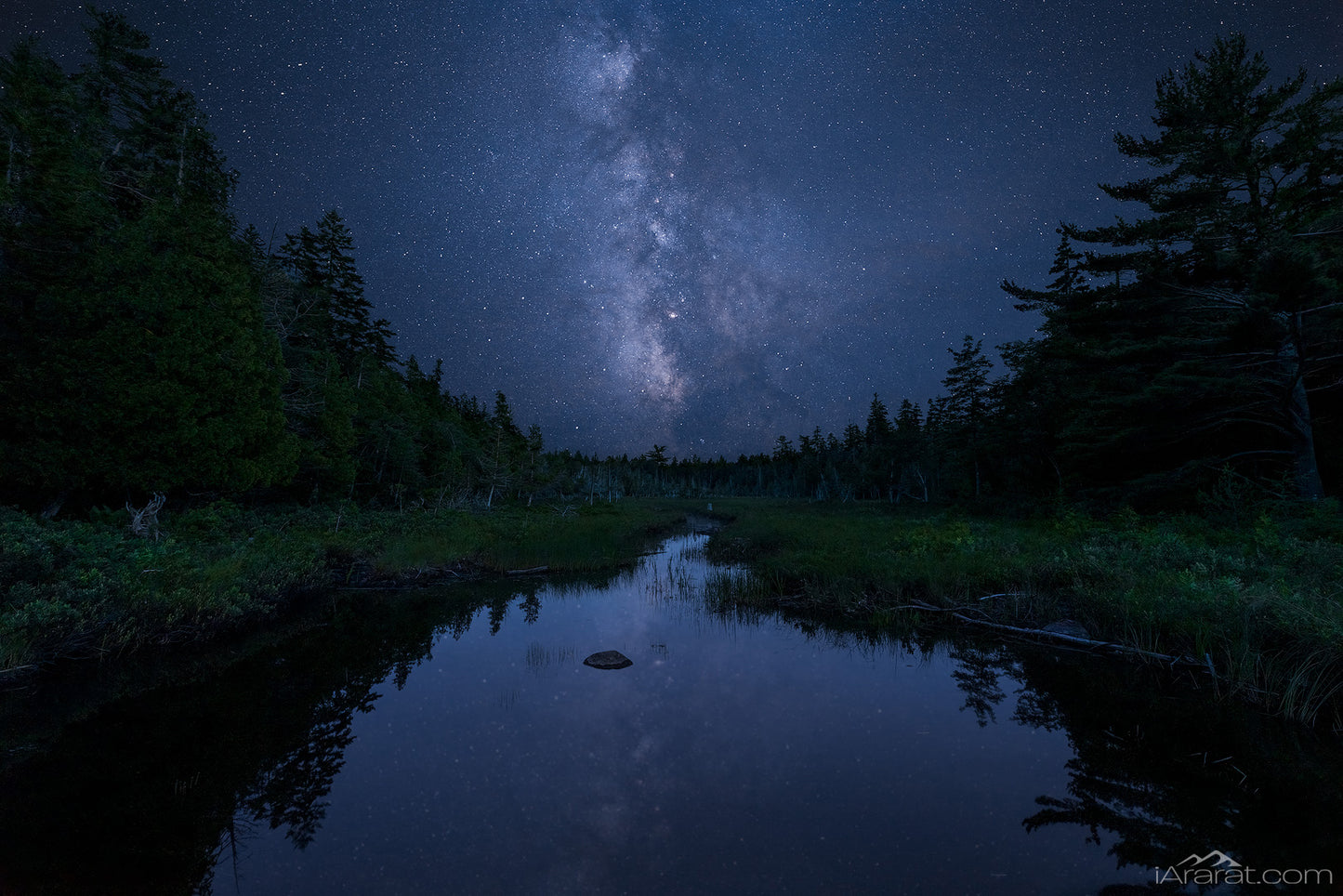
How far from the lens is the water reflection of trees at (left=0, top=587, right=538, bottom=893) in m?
4.64

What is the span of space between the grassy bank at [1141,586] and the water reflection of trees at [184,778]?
11.1m

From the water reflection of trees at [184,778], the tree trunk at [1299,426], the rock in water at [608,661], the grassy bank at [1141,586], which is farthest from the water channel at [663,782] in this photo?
the tree trunk at [1299,426]

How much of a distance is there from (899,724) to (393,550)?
1915cm

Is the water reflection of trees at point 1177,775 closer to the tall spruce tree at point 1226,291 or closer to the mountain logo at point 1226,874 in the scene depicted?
the mountain logo at point 1226,874

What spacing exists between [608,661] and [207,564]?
10.9 m

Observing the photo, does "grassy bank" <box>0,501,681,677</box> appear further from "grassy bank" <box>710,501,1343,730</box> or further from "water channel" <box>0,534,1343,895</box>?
"grassy bank" <box>710,501,1343,730</box>

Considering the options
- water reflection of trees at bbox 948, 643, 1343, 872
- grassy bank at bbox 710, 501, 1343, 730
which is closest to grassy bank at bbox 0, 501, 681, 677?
grassy bank at bbox 710, 501, 1343, 730

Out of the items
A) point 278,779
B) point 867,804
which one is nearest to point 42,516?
point 278,779

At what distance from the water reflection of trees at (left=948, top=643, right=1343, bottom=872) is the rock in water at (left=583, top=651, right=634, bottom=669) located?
640 centimetres

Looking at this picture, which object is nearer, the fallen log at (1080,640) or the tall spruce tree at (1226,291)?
the fallen log at (1080,640)

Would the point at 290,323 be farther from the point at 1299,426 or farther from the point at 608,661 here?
the point at 1299,426

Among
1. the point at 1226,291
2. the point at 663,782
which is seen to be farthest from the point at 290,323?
the point at 1226,291

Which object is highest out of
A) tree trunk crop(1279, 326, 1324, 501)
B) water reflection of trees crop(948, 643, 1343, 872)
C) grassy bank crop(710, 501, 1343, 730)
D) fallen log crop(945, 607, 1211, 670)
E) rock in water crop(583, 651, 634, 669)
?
tree trunk crop(1279, 326, 1324, 501)

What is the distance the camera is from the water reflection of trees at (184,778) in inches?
183
